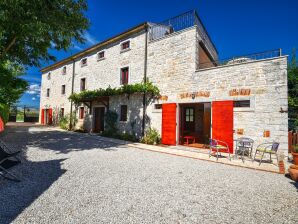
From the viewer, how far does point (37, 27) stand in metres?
6.17

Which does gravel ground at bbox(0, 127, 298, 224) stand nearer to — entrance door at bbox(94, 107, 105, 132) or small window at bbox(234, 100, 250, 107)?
small window at bbox(234, 100, 250, 107)

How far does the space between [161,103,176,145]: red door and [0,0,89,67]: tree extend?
6.03 m

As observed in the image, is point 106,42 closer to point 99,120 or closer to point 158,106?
point 99,120

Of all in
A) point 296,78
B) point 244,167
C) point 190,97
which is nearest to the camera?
point 244,167

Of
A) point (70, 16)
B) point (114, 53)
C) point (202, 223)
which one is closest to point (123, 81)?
point (114, 53)

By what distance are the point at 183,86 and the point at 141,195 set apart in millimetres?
7050

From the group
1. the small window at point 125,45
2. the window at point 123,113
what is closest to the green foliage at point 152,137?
the window at point 123,113

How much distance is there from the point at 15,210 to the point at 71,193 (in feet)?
2.78

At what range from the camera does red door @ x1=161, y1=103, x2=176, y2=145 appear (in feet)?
30.8

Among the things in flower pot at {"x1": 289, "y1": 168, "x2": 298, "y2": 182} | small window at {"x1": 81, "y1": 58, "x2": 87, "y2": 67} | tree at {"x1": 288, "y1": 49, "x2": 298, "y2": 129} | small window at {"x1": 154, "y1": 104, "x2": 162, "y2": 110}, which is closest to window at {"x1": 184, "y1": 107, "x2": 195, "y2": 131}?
small window at {"x1": 154, "y1": 104, "x2": 162, "y2": 110}

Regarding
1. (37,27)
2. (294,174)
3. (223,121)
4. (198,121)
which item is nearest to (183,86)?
(223,121)

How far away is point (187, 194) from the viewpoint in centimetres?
340

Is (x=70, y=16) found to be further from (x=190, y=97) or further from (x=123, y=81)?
(x=190, y=97)

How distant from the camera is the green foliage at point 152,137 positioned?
32.5 feet
